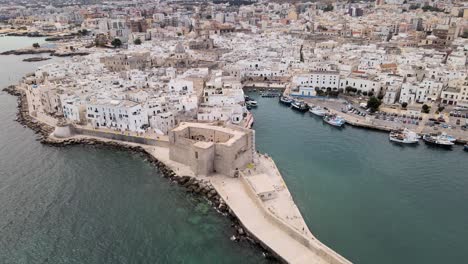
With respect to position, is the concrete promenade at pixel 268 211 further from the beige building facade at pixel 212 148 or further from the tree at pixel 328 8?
the tree at pixel 328 8

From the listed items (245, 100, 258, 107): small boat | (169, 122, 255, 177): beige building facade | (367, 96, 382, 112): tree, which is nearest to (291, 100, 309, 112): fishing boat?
(245, 100, 258, 107): small boat

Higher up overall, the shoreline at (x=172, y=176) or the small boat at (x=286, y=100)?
the small boat at (x=286, y=100)

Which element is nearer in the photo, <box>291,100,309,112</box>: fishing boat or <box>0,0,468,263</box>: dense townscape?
<box>0,0,468,263</box>: dense townscape

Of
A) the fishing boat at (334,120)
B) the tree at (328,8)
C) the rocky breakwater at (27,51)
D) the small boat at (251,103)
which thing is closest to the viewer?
the fishing boat at (334,120)

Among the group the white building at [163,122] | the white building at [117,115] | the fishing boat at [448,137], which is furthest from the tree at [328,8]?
the white building at [163,122]

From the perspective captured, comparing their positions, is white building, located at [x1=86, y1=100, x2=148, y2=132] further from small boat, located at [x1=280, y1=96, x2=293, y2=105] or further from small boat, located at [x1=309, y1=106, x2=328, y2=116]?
small boat, located at [x1=309, y1=106, x2=328, y2=116]

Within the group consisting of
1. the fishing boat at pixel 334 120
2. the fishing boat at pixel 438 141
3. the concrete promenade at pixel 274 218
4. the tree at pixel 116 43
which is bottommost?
the concrete promenade at pixel 274 218
